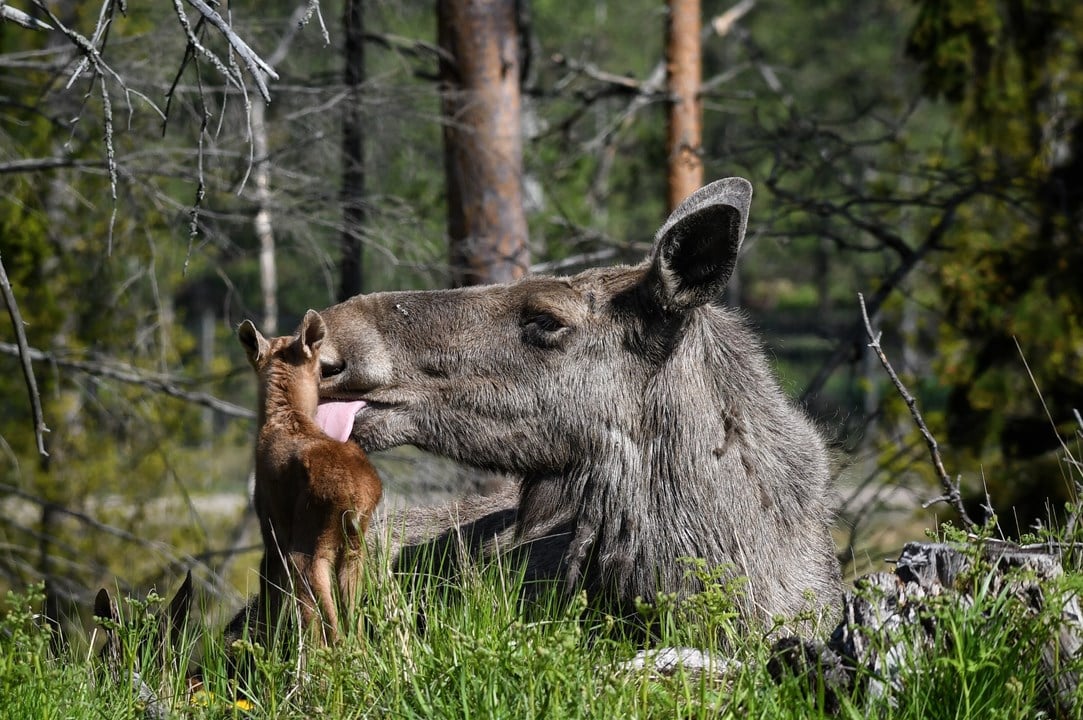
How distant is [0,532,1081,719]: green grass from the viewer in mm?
3100

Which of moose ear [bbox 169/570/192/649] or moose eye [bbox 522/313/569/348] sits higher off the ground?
moose eye [bbox 522/313/569/348]

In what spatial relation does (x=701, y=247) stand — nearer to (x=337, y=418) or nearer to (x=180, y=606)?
(x=337, y=418)

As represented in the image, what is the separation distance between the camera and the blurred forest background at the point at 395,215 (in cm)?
770

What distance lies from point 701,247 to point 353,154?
4.50 meters

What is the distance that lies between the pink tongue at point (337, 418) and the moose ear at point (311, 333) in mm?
319

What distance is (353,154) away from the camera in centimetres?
873

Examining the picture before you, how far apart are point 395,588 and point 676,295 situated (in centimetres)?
173

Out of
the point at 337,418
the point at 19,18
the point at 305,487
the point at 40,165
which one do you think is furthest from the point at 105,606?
the point at 40,165

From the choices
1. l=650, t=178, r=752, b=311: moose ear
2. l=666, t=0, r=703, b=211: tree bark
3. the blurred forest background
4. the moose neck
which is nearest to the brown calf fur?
the moose neck

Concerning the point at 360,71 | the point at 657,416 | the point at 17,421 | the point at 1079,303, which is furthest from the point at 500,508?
the point at 17,421

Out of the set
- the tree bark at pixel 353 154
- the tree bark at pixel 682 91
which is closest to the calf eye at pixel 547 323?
the tree bark at pixel 353 154

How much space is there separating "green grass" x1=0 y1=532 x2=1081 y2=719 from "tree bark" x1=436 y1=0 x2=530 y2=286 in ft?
16.1

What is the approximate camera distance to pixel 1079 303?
33.6 feet

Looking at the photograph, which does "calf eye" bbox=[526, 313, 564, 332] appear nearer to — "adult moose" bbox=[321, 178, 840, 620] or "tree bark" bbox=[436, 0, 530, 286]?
"adult moose" bbox=[321, 178, 840, 620]
